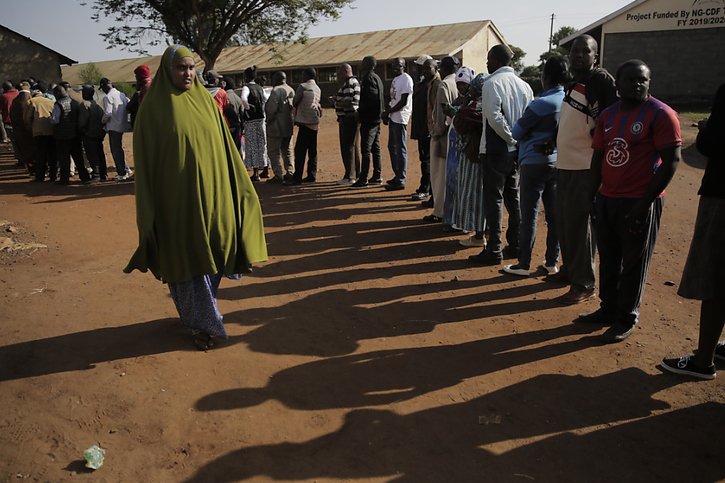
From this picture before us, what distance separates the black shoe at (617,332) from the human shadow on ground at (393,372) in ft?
0.43

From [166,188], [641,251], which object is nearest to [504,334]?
[641,251]

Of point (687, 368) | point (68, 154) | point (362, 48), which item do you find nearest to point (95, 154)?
point (68, 154)

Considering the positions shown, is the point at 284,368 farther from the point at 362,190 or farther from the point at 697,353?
the point at 362,190

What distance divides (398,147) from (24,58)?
991 inches

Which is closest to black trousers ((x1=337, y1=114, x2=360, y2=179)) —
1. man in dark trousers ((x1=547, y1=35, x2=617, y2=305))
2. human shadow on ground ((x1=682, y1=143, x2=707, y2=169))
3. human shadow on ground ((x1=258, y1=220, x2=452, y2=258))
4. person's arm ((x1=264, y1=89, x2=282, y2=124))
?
person's arm ((x1=264, y1=89, x2=282, y2=124))

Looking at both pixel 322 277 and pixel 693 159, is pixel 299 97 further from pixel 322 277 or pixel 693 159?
pixel 693 159

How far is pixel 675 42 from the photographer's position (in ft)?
70.2

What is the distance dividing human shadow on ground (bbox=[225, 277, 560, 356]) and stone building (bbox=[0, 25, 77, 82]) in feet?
89.9

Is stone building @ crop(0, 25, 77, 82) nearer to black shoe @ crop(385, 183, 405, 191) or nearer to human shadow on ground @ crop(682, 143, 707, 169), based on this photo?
black shoe @ crop(385, 183, 405, 191)

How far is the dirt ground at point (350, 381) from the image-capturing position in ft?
9.48

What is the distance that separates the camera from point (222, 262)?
156 inches

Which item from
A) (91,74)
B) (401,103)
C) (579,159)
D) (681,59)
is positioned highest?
(91,74)

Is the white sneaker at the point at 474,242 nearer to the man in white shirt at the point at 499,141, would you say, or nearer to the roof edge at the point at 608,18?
the man in white shirt at the point at 499,141

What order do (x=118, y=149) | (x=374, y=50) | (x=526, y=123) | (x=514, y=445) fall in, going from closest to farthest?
(x=514, y=445)
(x=526, y=123)
(x=118, y=149)
(x=374, y=50)
